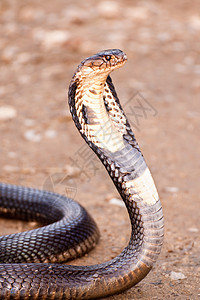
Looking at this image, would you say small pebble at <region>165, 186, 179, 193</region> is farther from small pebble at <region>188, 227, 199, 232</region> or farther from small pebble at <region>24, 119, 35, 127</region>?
small pebble at <region>24, 119, 35, 127</region>

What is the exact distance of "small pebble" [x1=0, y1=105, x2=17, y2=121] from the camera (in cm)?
688

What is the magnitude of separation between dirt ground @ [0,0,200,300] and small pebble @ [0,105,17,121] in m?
0.01

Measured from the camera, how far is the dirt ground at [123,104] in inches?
162

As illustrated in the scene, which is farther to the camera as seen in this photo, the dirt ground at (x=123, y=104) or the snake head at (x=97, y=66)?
the dirt ground at (x=123, y=104)

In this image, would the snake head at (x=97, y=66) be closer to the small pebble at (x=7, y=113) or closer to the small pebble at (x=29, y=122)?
the small pebble at (x=29, y=122)

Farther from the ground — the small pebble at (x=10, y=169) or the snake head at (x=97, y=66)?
the snake head at (x=97, y=66)

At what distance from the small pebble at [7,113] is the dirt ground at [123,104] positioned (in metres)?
0.01

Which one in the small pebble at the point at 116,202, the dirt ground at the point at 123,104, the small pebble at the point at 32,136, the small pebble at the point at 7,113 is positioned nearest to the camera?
the dirt ground at the point at 123,104

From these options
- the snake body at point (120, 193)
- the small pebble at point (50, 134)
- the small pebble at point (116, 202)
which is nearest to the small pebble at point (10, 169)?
the small pebble at point (50, 134)

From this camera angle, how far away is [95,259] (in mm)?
3682

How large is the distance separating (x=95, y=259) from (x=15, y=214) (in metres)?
1.23

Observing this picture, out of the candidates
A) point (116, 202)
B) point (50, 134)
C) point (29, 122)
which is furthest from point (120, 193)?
point (29, 122)

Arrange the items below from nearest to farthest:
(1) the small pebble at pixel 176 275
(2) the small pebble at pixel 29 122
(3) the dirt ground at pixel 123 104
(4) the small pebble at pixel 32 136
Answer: (1) the small pebble at pixel 176 275, (3) the dirt ground at pixel 123 104, (4) the small pebble at pixel 32 136, (2) the small pebble at pixel 29 122

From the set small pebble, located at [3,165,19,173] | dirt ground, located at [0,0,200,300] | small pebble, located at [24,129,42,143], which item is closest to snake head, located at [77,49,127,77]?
dirt ground, located at [0,0,200,300]
